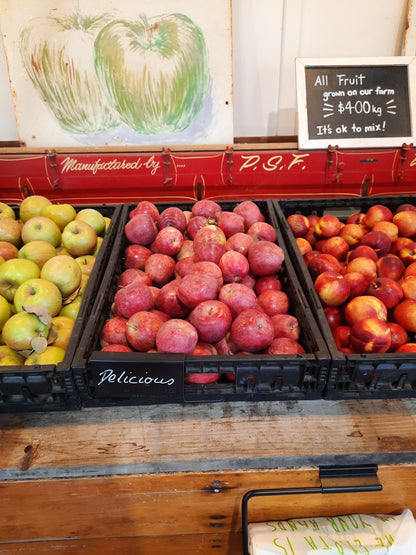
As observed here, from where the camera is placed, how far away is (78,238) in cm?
158

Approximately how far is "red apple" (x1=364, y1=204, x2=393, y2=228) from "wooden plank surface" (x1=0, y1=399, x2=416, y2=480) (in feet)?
2.89

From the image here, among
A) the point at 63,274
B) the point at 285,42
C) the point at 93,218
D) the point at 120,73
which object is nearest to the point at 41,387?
the point at 63,274

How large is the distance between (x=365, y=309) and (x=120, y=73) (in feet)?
8.21

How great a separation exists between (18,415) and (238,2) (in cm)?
320

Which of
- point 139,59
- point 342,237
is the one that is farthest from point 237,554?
point 139,59

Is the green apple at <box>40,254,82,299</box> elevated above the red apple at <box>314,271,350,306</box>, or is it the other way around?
the green apple at <box>40,254,82,299</box>

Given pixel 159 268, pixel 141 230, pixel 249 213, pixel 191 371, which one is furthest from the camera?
pixel 249 213

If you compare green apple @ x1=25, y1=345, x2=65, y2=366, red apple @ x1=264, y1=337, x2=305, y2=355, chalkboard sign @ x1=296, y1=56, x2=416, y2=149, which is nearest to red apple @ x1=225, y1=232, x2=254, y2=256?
red apple @ x1=264, y1=337, x2=305, y2=355

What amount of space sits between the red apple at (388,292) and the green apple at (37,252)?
4.13 ft

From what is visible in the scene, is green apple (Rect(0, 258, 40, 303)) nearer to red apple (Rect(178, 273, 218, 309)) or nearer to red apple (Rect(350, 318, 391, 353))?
red apple (Rect(178, 273, 218, 309))

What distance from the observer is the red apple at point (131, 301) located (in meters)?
1.24

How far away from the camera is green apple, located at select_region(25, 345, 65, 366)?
1.12 meters

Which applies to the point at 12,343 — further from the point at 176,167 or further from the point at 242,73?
the point at 242,73

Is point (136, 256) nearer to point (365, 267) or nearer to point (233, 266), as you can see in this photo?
point (233, 266)
